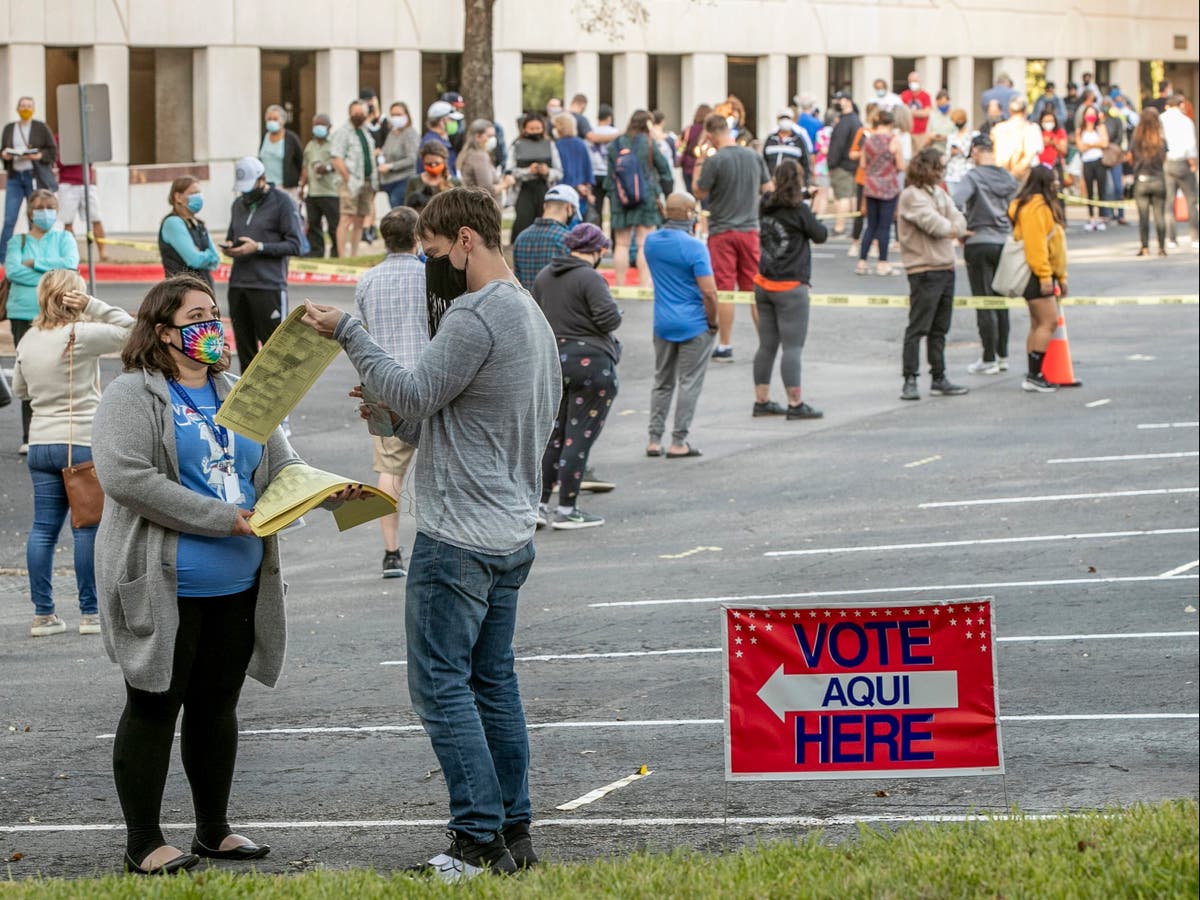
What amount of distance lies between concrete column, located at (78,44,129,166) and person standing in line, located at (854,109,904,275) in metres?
13.8

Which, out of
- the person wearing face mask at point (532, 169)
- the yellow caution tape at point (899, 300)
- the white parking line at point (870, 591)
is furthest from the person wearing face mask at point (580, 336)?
the person wearing face mask at point (532, 169)

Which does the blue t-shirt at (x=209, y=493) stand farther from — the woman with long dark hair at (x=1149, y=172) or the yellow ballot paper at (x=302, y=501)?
the woman with long dark hair at (x=1149, y=172)

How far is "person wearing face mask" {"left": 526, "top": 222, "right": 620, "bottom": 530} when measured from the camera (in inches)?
504

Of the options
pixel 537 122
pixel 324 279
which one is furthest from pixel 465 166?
pixel 324 279

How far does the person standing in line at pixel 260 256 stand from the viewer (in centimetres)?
1545

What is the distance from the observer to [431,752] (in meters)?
7.91

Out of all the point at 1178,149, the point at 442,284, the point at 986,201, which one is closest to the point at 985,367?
the point at 986,201

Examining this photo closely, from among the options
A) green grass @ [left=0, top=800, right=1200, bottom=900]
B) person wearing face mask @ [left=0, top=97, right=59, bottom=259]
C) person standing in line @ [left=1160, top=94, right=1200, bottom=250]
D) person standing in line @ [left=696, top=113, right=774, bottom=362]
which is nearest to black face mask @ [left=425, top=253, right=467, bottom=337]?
green grass @ [left=0, top=800, right=1200, bottom=900]

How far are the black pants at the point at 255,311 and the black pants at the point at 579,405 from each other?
11.3 feet

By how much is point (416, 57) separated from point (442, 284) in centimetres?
3359

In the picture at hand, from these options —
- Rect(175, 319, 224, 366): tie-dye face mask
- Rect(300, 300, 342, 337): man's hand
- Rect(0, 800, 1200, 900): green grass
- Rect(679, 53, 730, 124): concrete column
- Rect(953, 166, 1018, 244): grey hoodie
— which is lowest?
Rect(0, 800, 1200, 900): green grass

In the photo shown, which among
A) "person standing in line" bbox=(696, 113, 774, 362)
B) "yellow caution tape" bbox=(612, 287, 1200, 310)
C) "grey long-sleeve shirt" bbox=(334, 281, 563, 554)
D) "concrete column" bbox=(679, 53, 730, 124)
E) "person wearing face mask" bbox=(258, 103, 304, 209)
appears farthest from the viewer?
"concrete column" bbox=(679, 53, 730, 124)

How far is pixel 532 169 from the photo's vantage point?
2303cm

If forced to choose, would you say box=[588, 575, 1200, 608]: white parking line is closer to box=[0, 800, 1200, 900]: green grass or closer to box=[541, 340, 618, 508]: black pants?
box=[541, 340, 618, 508]: black pants
